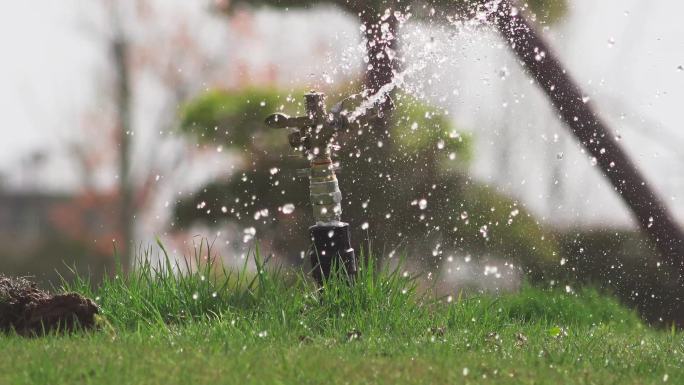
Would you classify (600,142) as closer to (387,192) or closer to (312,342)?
(387,192)

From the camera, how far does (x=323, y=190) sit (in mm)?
4652

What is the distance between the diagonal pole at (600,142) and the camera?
6211 mm

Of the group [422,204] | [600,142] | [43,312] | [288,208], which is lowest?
[43,312]

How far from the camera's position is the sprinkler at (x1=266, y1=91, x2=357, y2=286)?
4.66 meters

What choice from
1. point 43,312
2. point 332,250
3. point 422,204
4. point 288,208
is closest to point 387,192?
point 422,204

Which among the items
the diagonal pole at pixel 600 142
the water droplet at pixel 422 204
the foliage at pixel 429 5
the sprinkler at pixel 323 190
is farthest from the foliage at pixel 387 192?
the sprinkler at pixel 323 190

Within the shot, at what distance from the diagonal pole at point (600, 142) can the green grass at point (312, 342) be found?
1.32 m

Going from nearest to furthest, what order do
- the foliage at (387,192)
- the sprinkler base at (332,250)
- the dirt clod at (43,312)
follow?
the dirt clod at (43,312), the sprinkler base at (332,250), the foliage at (387,192)

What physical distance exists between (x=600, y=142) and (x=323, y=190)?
249 centimetres

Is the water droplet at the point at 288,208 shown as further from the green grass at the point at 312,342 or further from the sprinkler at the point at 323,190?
the sprinkler at the point at 323,190

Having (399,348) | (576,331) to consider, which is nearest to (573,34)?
(576,331)

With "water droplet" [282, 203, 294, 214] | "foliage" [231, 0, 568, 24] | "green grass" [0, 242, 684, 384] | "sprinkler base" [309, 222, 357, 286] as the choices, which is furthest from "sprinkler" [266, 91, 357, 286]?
"foliage" [231, 0, 568, 24]

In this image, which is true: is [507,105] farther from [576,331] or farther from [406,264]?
[576,331]

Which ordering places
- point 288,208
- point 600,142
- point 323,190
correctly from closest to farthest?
point 323,190, point 600,142, point 288,208
